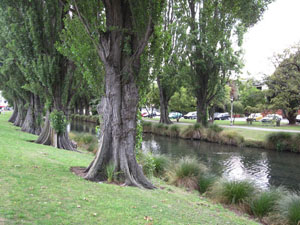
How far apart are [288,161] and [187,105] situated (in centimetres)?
3612

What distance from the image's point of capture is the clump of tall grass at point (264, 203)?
8.08 m

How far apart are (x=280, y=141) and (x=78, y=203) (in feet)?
61.6

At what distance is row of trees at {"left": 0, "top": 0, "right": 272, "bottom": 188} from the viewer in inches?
329

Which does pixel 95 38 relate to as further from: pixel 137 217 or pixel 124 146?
pixel 137 217

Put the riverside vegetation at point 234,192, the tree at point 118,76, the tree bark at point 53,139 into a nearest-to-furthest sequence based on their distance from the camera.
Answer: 1. the riverside vegetation at point 234,192
2. the tree at point 118,76
3. the tree bark at point 53,139

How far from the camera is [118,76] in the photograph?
8.45m

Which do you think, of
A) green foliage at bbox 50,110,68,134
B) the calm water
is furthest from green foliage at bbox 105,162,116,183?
green foliage at bbox 50,110,68,134

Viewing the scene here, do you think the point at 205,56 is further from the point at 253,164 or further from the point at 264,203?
the point at 264,203

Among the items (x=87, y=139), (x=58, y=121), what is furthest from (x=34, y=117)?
(x=58, y=121)

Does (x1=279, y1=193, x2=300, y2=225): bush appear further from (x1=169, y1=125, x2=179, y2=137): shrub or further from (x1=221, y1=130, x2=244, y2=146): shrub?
(x1=169, y1=125, x2=179, y2=137): shrub

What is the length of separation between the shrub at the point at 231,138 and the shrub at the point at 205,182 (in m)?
13.4

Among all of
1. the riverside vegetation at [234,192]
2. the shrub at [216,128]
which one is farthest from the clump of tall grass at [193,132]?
the riverside vegetation at [234,192]

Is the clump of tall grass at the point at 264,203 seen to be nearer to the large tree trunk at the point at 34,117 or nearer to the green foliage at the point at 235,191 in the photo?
the green foliage at the point at 235,191

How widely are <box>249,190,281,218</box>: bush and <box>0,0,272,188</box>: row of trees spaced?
128 inches
